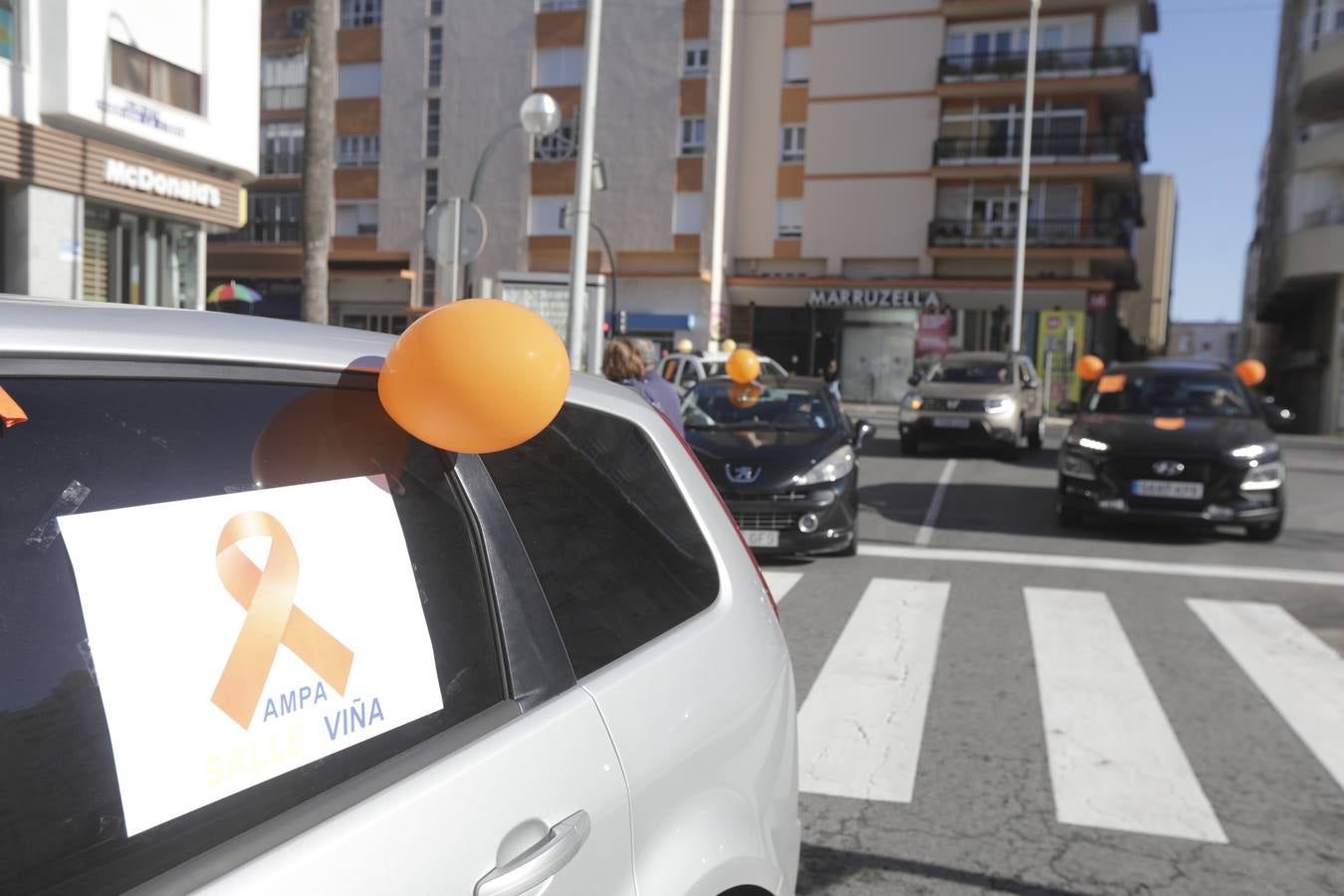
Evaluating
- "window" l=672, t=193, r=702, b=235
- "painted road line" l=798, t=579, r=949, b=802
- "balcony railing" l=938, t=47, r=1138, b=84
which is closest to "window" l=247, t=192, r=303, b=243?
"window" l=672, t=193, r=702, b=235

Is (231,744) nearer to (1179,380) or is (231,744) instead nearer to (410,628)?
(410,628)

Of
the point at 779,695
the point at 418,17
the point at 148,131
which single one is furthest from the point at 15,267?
the point at 418,17

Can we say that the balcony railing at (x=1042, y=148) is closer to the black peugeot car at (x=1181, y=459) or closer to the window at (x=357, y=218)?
the window at (x=357, y=218)

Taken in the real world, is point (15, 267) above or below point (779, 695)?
above

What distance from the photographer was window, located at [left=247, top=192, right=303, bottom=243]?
41.2 meters

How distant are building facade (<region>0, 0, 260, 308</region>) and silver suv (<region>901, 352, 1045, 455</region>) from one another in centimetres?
1164

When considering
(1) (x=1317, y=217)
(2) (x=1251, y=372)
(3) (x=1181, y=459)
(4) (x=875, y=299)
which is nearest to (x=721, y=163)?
(4) (x=875, y=299)

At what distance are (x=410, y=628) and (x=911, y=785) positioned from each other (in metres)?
3.16

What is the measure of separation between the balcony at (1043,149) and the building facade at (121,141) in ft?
83.2

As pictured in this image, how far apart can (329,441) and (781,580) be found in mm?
6874

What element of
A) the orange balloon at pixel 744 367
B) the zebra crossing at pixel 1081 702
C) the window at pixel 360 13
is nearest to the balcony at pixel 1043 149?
the window at pixel 360 13

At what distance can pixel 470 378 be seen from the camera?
57.1 inches

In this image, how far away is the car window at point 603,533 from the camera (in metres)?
1.75

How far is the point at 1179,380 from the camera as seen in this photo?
11.1 meters
